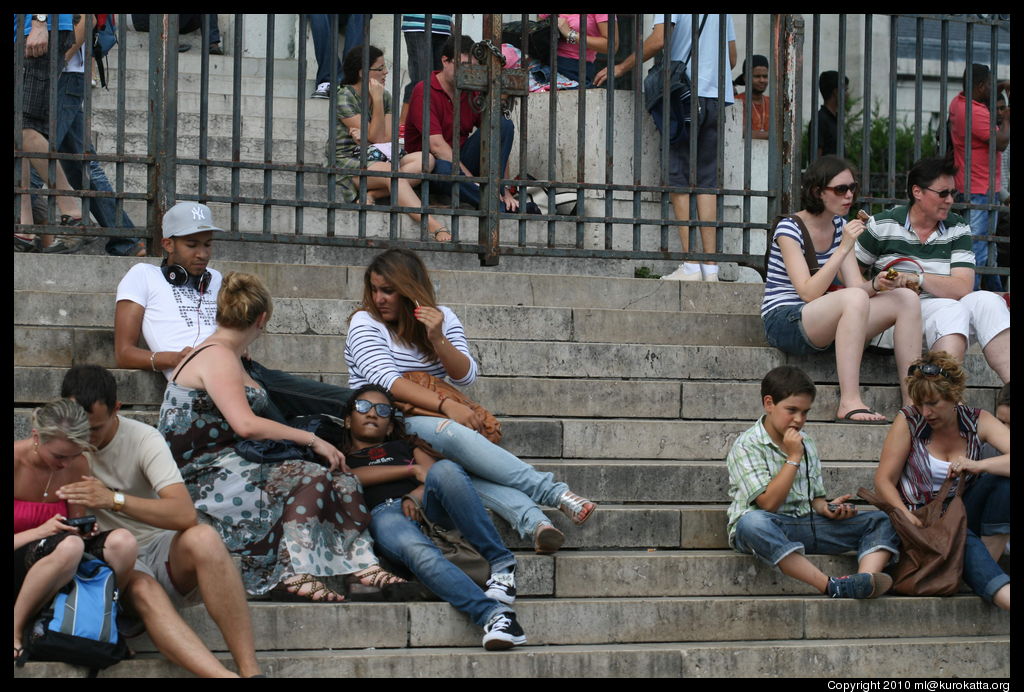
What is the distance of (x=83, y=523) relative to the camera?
5547 millimetres

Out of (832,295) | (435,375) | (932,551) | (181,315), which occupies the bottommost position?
(932,551)

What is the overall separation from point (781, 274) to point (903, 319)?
2.17ft

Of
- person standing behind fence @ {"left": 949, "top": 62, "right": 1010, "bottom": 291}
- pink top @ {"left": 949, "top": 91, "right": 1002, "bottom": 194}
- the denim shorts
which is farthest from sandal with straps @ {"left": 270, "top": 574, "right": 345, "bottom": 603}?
pink top @ {"left": 949, "top": 91, "right": 1002, "bottom": 194}

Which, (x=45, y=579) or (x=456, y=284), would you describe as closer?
(x=45, y=579)

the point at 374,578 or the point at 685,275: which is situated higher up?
the point at 685,275

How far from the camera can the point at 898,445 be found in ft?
22.6

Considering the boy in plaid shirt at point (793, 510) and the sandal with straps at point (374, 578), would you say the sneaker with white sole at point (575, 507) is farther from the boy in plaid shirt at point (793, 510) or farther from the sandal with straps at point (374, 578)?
the sandal with straps at point (374, 578)

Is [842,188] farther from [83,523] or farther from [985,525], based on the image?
[83,523]

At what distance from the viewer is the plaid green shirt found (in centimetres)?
668

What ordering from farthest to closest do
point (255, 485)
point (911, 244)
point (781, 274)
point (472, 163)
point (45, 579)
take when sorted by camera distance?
point (472, 163), point (911, 244), point (781, 274), point (255, 485), point (45, 579)

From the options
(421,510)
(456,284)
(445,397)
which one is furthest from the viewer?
(456,284)

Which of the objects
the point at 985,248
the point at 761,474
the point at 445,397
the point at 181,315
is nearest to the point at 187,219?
the point at 181,315

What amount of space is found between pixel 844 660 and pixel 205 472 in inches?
103
